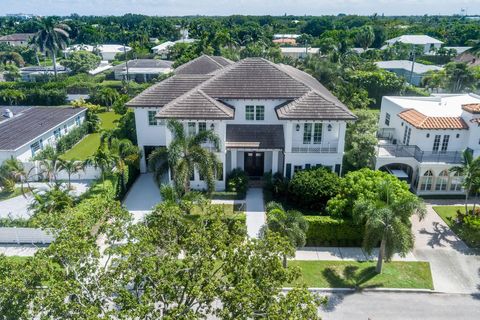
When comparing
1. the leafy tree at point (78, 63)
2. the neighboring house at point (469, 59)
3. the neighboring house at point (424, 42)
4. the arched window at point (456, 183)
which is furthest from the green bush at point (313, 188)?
the neighboring house at point (424, 42)

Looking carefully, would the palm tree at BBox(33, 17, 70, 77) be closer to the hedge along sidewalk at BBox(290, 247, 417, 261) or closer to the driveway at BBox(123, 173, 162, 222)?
the driveway at BBox(123, 173, 162, 222)

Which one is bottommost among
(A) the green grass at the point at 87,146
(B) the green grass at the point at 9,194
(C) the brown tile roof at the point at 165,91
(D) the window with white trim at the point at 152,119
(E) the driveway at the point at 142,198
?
(B) the green grass at the point at 9,194

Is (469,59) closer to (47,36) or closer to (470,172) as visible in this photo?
(470,172)

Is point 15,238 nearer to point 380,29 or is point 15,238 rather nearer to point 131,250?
point 131,250

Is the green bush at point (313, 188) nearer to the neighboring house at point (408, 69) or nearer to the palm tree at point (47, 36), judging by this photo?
the neighboring house at point (408, 69)

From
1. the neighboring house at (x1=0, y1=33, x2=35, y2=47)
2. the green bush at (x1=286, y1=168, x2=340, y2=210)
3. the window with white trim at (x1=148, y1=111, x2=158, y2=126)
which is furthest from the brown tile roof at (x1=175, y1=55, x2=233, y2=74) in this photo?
the neighboring house at (x1=0, y1=33, x2=35, y2=47)

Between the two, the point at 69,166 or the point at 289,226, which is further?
the point at 69,166

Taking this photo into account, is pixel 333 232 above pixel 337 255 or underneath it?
above

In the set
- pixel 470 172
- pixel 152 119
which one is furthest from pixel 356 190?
pixel 152 119
